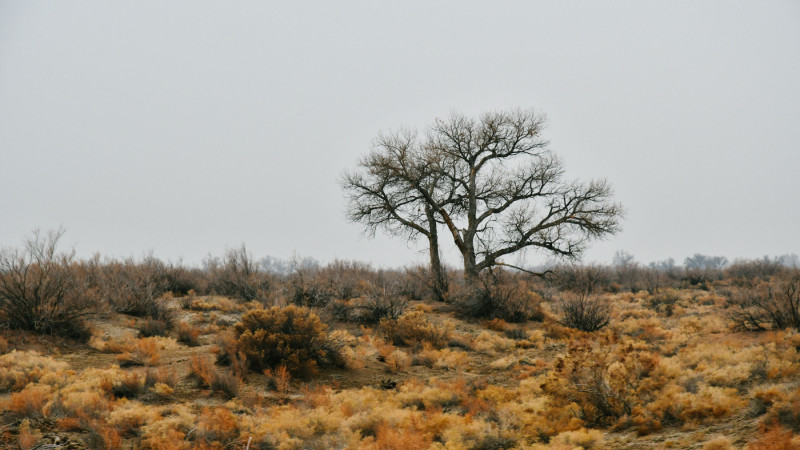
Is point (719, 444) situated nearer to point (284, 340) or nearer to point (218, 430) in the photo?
→ point (218, 430)

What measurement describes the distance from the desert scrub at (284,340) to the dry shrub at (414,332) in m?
2.87

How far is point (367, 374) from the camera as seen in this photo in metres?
9.22

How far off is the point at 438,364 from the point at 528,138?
17563 millimetres

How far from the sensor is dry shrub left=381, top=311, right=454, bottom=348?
1180 cm

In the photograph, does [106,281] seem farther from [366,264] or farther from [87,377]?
[366,264]

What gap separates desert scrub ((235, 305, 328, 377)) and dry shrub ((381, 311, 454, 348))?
287 cm

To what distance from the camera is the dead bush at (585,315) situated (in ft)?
44.5

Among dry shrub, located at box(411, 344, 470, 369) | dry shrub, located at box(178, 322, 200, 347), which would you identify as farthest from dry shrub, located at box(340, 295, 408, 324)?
dry shrub, located at box(178, 322, 200, 347)

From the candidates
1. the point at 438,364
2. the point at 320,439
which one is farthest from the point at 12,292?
the point at 438,364

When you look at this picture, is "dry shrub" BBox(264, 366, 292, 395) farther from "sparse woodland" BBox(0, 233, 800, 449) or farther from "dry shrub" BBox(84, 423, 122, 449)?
"dry shrub" BBox(84, 423, 122, 449)

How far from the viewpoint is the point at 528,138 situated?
24.4 m

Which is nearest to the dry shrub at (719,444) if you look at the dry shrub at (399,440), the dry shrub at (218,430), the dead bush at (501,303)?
the dry shrub at (399,440)

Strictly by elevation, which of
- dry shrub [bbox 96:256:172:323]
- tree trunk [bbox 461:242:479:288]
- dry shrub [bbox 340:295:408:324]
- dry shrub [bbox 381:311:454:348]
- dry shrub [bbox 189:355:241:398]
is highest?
tree trunk [bbox 461:242:479:288]

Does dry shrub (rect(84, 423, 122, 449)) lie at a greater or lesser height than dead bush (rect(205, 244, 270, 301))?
lesser
